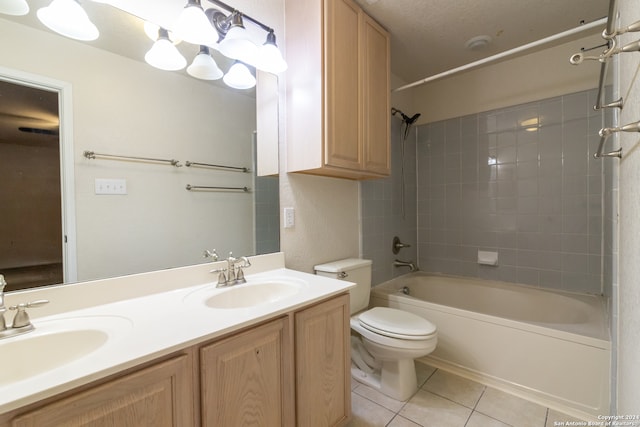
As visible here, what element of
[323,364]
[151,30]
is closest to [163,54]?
[151,30]

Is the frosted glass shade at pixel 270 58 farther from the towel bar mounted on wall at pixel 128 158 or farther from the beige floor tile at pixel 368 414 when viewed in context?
the beige floor tile at pixel 368 414

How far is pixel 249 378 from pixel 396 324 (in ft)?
3.22

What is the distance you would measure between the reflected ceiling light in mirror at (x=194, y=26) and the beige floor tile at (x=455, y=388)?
7.51 feet

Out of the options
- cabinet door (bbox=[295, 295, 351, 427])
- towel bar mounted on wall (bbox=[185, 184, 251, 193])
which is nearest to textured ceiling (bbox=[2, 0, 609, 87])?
towel bar mounted on wall (bbox=[185, 184, 251, 193])

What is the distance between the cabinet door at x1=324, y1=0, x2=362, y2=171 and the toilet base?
4.00 feet

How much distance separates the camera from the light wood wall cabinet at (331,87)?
4.79 feet

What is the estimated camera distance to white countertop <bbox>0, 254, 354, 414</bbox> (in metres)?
0.57

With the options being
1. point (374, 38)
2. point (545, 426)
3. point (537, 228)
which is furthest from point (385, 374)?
point (374, 38)

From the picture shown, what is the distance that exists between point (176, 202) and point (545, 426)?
217 cm

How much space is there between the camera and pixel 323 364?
1.15 meters

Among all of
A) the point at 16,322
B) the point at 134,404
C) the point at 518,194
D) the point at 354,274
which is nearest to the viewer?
the point at 134,404

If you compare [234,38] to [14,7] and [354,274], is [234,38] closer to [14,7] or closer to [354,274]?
[14,7]

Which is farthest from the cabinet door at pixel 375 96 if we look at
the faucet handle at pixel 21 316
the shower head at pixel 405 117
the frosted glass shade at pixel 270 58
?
the faucet handle at pixel 21 316

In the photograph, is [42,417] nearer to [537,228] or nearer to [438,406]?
[438,406]
